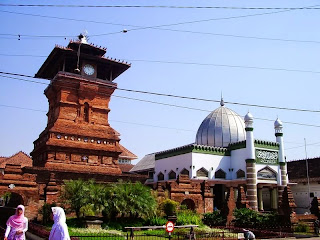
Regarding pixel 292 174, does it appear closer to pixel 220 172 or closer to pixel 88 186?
pixel 220 172

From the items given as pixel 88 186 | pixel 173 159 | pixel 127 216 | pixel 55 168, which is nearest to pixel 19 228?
pixel 88 186

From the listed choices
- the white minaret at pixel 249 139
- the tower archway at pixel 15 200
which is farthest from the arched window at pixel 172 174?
the tower archway at pixel 15 200

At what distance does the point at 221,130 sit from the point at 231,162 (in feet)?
14.2

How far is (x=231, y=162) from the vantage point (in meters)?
36.2

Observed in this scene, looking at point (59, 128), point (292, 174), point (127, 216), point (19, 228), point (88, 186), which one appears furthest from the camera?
point (292, 174)

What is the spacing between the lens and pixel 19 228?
27.9ft

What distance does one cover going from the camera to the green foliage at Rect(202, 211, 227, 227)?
83.0ft

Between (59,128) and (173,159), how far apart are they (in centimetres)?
1296

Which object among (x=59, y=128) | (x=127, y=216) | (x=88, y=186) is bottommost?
(x=127, y=216)

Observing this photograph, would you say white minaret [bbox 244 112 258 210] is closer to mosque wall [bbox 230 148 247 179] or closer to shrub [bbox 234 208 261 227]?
mosque wall [bbox 230 148 247 179]

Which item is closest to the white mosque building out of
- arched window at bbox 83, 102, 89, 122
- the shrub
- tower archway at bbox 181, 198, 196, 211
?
tower archway at bbox 181, 198, 196, 211

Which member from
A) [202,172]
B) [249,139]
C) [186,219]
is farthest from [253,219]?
[249,139]

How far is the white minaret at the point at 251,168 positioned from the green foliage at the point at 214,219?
751cm

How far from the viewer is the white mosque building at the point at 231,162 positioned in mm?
33812
